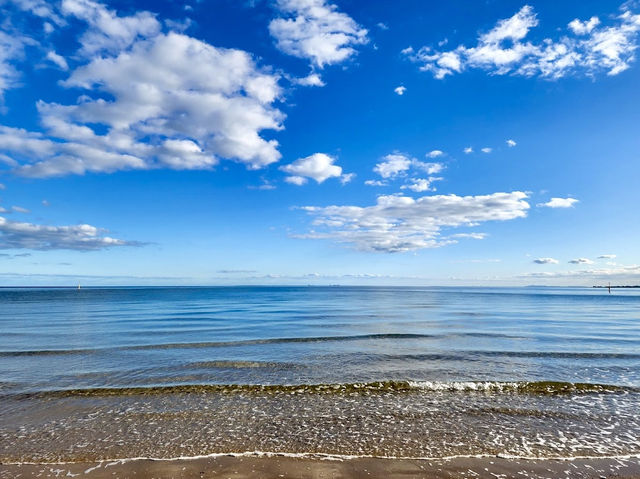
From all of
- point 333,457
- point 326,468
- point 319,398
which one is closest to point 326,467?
point 326,468

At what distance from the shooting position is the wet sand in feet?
24.1

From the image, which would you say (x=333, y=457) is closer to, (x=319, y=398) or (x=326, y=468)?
(x=326, y=468)

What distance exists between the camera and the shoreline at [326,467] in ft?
24.2

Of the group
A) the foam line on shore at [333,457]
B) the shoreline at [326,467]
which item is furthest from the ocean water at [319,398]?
the shoreline at [326,467]

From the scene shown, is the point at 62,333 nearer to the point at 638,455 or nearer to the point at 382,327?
the point at 382,327

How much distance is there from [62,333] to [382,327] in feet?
82.6

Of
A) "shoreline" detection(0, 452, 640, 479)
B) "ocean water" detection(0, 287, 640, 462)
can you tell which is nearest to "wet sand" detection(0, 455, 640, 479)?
"shoreline" detection(0, 452, 640, 479)

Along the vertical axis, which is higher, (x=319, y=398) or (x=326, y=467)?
(x=326, y=467)

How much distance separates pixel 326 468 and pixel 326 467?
0.04 m

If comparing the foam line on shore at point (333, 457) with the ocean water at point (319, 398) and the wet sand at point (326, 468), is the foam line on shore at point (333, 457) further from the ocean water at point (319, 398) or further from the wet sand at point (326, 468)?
the ocean water at point (319, 398)

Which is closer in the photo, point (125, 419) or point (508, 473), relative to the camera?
point (508, 473)

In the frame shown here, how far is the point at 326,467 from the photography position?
25.1 feet

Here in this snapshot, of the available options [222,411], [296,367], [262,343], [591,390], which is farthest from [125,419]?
[591,390]

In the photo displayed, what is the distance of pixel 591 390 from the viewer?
43.3 ft
